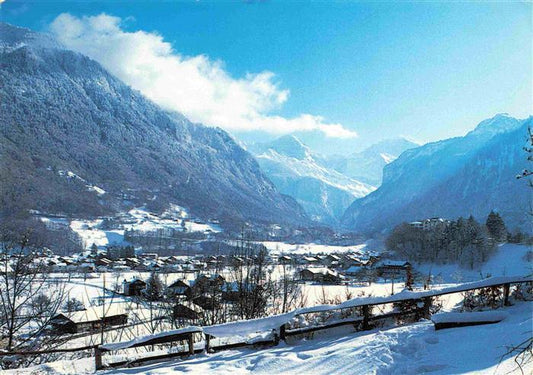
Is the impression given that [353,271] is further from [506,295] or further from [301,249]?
[301,249]

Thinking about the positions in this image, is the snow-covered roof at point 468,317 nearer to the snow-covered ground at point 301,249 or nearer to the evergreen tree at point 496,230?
the evergreen tree at point 496,230

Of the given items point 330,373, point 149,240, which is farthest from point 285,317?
point 149,240

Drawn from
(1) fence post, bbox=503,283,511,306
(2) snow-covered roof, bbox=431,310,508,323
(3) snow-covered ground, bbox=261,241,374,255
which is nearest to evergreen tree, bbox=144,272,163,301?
(2) snow-covered roof, bbox=431,310,508,323

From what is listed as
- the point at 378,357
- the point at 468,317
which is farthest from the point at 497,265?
the point at 378,357

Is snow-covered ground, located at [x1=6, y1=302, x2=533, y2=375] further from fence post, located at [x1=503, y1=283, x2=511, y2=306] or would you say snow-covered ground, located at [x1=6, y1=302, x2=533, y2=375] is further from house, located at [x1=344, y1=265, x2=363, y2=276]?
house, located at [x1=344, y1=265, x2=363, y2=276]

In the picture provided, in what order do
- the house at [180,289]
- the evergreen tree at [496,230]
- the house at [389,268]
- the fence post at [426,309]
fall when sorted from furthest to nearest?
the house at [389,268], the evergreen tree at [496,230], the house at [180,289], the fence post at [426,309]

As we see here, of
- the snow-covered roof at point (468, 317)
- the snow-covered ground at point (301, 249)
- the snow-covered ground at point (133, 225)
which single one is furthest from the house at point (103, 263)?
the snow-covered roof at point (468, 317)

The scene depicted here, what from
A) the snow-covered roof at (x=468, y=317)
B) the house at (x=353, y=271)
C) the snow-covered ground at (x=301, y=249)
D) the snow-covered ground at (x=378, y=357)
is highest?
the snow-covered roof at (x=468, y=317)

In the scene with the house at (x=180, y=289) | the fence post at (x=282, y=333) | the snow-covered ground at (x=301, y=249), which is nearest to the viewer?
the fence post at (x=282, y=333)

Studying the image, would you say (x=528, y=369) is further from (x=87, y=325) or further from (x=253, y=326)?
(x=87, y=325)
